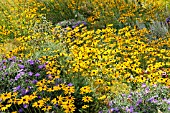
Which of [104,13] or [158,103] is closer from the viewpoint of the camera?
[158,103]

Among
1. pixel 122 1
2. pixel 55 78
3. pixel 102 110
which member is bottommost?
pixel 102 110

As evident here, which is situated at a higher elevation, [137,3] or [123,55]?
[137,3]

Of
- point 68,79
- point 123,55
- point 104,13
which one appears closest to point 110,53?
point 123,55

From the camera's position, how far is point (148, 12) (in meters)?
6.09

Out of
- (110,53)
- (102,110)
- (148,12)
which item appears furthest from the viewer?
(148,12)

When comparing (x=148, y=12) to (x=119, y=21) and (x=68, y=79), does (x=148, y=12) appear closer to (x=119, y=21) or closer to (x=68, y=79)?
(x=119, y=21)

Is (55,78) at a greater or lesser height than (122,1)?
lesser

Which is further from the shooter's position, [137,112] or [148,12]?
[148,12]

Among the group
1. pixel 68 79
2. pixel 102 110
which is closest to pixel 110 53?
pixel 68 79

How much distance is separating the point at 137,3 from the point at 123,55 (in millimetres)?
2114

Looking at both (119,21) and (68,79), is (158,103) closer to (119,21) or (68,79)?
(68,79)

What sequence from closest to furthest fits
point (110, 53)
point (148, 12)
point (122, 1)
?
point (110, 53), point (148, 12), point (122, 1)

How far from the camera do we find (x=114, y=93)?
3.57 m

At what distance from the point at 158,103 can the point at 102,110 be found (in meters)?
0.57
